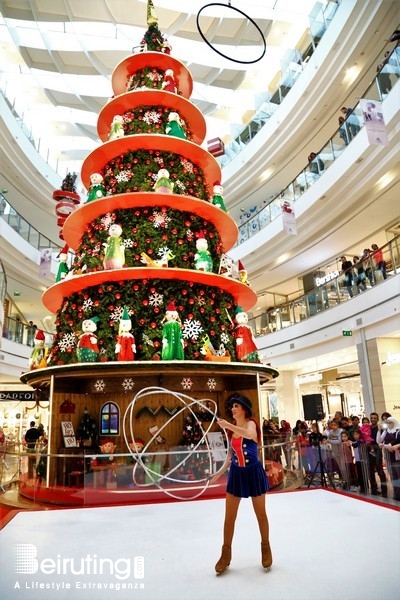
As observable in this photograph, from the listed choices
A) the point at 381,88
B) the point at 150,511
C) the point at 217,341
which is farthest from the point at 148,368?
the point at 381,88

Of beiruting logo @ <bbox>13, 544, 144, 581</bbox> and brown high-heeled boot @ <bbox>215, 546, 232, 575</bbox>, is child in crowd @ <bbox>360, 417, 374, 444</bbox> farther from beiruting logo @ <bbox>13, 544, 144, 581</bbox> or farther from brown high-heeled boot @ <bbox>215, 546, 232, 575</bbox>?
beiruting logo @ <bbox>13, 544, 144, 581</bbox>

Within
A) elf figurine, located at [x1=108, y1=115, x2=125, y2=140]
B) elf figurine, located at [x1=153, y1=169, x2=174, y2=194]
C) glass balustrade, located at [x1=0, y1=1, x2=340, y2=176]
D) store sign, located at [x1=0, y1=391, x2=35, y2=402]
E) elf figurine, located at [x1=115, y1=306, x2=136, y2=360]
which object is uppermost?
glass balustrade, located at [x1=0, y1=1, x2=340, y2=176]

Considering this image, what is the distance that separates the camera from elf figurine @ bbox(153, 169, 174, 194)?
323 inches

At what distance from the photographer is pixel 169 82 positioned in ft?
32.2

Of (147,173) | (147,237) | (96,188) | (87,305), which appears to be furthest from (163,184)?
(87,305)

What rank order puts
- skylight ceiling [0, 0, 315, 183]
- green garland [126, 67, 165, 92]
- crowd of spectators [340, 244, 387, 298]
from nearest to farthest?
green garland [126, 67, 165, 92]
crowd of spectators [340, 244, 387, 298]
skylight ceiling [0, 0, 315, 183]

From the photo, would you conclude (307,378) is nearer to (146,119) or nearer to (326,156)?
(326,156)

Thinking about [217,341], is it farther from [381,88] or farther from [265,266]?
→ [265,266]

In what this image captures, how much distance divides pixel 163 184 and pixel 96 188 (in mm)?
1542

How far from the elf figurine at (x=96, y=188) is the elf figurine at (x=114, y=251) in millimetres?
1210

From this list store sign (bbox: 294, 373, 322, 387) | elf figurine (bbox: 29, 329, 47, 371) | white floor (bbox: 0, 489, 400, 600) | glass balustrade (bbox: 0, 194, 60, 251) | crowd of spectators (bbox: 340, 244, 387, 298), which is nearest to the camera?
white floor (bbox: 0, 489, 400, 600)

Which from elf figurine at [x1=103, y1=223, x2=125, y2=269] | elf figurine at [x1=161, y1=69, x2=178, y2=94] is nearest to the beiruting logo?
elf figurine at [x1=103, y1=223, x2=125, y2=269]

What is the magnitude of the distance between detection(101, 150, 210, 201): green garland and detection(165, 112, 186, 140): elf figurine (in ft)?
1.30

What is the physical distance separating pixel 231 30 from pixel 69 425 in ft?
72.3
